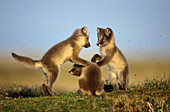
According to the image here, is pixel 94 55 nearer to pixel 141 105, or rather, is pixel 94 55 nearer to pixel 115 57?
pixel 115 57

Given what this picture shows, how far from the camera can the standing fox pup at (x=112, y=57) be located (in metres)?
9.49

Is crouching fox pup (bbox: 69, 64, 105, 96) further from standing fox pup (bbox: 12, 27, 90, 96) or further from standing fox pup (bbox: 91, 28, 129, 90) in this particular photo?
standing fox pup (bbox: 91, 28, 129, 90)

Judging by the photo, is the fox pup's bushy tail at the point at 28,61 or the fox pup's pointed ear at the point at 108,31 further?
the fox pup's pointed ear at the point at 108,31

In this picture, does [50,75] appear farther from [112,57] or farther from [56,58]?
[112,57]

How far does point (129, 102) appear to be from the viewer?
729 centimetres

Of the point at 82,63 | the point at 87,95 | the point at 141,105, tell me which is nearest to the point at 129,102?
the point at 141,105

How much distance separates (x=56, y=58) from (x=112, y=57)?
2.26m

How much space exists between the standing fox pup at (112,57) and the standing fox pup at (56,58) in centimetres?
85

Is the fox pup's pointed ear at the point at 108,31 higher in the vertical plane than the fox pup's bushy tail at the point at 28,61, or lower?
higher

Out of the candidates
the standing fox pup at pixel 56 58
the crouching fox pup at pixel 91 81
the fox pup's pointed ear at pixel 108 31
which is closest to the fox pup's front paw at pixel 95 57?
the standing fox pup at pixel 56 58

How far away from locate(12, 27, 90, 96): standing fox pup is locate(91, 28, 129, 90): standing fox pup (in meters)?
0.85

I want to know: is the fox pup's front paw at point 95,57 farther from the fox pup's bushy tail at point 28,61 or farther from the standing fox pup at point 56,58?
the fox pup's bushy tail at point 28,61

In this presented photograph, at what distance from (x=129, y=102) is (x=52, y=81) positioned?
265 centimetres

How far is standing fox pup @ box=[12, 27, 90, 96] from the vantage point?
8413mm
